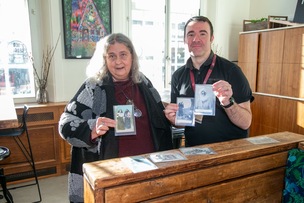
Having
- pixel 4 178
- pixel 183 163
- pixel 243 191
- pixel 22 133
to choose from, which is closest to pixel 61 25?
pixel 22 133

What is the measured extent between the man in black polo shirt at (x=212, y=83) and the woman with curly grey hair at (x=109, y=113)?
0.14 m

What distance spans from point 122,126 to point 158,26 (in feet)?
10.1

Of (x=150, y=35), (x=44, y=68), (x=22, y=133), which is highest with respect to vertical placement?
(x=150, y=35)

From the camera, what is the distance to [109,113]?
1460 mm

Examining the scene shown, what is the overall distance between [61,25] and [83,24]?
10.6 inches

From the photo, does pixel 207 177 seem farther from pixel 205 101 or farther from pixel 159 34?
pixel 159 34

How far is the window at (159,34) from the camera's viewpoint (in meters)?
4.02

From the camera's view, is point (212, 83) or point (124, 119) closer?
point (124, 119)

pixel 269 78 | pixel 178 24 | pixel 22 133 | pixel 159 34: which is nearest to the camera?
pixel 22 133

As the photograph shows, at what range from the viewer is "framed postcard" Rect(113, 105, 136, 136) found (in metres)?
1.41

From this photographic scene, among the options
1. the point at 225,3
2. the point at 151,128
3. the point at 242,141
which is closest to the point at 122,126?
the point at 151,128

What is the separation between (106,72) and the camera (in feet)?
5.04

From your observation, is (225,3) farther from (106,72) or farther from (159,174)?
(159,174)

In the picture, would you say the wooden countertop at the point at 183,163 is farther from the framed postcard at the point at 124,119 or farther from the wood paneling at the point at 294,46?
the wood paneling at the point at 294,46
